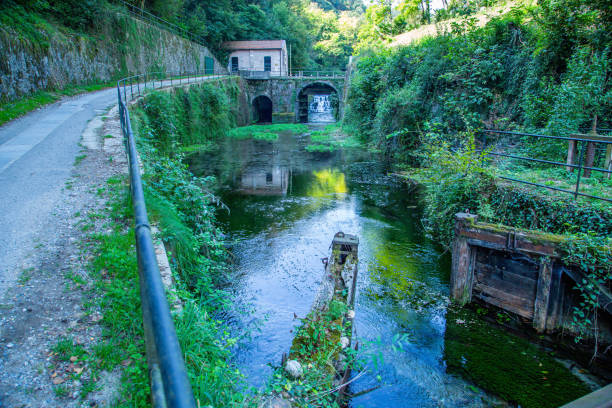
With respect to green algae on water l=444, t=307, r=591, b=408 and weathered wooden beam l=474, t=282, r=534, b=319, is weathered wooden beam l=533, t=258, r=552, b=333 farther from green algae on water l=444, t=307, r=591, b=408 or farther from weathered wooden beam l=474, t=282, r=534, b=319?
green algae on water l=444, t=307, r=591, b=408

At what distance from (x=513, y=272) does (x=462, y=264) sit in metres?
0.81

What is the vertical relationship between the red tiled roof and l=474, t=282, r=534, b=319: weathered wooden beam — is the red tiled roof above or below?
above

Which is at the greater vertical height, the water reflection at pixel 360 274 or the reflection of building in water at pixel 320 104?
the reflection of building in water at pixel 320 104

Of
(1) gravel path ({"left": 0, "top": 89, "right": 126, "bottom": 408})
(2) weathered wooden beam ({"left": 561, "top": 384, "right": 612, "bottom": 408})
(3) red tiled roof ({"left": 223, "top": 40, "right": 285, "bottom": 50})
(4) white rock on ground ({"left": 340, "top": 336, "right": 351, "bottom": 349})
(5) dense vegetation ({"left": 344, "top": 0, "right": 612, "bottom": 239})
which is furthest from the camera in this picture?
(3) red tiled roof ({"left": 223, "top": 40, "right": 285, "bottom": 50})

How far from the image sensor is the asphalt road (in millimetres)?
4145

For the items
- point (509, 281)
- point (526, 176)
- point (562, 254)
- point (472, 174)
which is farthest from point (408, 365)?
point (526, 176)

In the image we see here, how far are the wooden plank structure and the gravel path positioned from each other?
5852mm

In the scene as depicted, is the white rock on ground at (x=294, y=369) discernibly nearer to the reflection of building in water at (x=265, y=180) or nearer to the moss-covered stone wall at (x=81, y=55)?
the reflection of building in water at (x=265, y=180)

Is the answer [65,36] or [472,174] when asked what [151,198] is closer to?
[472,174]

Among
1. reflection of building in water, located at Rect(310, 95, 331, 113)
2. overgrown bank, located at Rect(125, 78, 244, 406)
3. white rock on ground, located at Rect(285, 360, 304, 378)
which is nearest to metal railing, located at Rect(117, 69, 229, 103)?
overgrown bank, located at Rect(125, 78, 244, 406)

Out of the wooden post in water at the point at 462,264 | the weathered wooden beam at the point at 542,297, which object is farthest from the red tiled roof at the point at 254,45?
the weathered wooden beam at the point at 542,297

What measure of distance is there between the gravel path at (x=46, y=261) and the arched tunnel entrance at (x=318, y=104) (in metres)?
36.9

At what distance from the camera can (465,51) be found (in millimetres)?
15914

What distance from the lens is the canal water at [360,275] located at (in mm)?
5398
